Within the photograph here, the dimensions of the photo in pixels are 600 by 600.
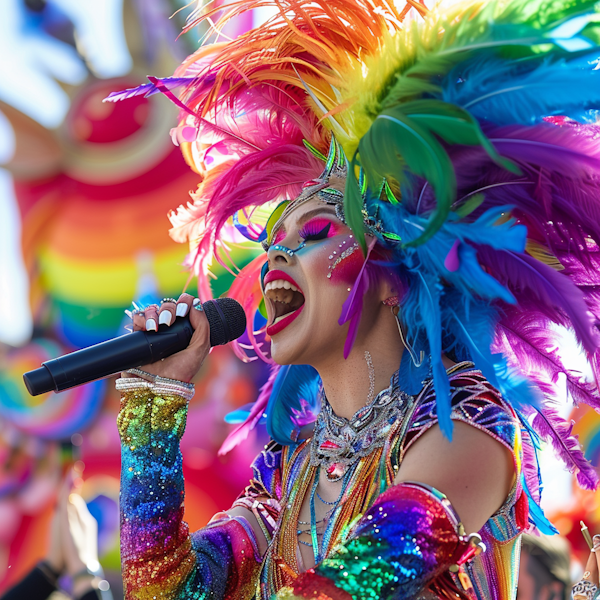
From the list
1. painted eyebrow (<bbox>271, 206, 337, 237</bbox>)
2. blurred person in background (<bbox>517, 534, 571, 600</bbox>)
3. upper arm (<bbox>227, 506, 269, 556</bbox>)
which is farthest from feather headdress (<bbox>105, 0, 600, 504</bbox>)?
blurred person in background (<bbox>517, 534, 571, 600</bbox>)

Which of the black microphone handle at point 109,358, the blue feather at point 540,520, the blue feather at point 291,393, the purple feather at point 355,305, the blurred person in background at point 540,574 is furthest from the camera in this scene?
the blurred person in background at point 540,574

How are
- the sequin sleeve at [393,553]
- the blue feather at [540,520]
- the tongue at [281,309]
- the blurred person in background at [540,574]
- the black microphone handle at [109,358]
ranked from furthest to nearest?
the blurred person in background at [540,574], the tongue at [281,309], the blue feather at [540,520], the black microphone handle at [109,358], the sequin sleeve at [393,553]

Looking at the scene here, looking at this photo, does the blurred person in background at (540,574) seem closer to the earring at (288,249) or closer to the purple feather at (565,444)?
the purple feather at (565,444)

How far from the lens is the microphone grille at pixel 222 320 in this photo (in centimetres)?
150

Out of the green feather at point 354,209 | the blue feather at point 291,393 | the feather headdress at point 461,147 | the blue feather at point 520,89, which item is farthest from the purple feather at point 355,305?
the blue feather at point 291,393

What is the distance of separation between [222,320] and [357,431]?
1.24 ft

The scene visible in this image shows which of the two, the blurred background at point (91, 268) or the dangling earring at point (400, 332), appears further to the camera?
the blurred background at point (91, 268)

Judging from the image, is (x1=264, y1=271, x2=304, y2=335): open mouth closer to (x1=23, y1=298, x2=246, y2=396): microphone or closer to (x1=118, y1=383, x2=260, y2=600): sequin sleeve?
(x1=23, y1=298, x2=246, y2=396): microphone

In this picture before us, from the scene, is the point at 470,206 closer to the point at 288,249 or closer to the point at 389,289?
the point at 389,289

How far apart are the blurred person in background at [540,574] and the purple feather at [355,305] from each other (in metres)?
2.79

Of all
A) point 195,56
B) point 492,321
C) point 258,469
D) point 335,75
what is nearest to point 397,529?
point 492,321

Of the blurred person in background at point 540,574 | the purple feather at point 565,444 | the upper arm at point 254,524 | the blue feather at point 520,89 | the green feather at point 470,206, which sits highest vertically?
the blue feather at point 520,89

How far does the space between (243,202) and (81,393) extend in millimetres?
2696

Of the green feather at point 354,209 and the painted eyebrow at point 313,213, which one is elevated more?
the green feather at point 354,209
